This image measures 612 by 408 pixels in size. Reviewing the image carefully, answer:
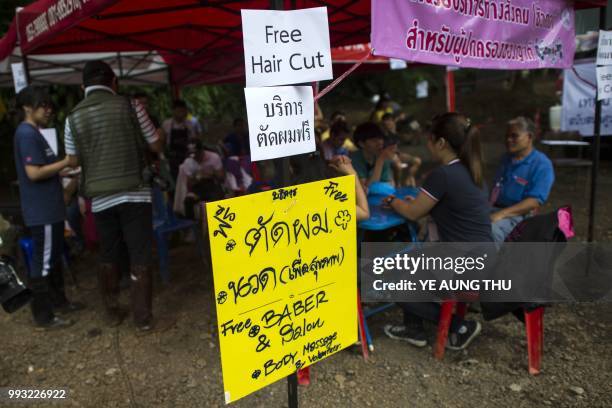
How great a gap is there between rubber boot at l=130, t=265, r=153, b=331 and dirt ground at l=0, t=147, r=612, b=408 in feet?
0.33

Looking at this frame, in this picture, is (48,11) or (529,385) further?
(48,11)

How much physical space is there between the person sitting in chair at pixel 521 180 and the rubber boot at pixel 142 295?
2.38 m

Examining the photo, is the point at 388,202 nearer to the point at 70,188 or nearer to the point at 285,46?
the point at 285,46

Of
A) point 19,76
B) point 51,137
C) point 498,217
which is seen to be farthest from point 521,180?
point 19,76

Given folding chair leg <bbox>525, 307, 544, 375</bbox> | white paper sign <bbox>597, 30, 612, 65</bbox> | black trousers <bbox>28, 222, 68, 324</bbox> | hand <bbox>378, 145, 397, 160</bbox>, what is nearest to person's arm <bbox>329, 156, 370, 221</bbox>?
folding chair leg <bbox>525, 307, 544, 375</bbox>

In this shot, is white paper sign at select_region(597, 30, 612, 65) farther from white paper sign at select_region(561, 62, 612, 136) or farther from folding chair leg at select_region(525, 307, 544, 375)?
white paper sign at select_region(561, 62, 612, 136)

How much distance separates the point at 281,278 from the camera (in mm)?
1793

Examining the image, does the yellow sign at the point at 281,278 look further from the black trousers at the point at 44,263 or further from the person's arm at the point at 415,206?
the black trousers at the point at 44,263

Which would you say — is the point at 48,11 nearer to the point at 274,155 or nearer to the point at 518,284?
the point at 274,155

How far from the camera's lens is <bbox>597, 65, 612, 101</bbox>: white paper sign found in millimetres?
3334

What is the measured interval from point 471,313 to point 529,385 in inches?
33.7

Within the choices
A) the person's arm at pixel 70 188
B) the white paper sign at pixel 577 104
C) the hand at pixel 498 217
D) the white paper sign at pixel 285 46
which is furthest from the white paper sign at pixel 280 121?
the white paper sign at pixel 577 104

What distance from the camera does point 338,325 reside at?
201 cm

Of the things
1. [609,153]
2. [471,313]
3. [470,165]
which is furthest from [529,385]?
[609,153]
